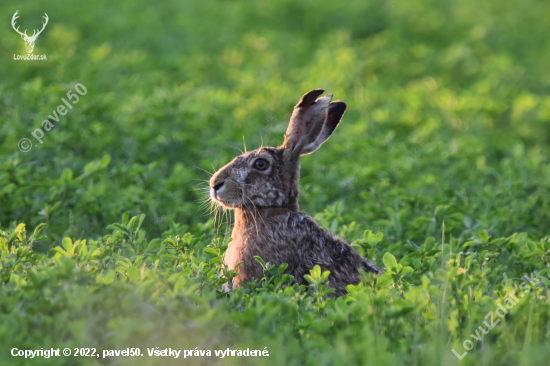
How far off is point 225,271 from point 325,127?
67.1 inches

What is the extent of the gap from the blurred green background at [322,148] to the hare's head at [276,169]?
71cm

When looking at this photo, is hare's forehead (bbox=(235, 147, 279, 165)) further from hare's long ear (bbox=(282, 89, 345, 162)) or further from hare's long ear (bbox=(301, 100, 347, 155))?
hare's long ear (bbox=(301, 100, 347, 155))

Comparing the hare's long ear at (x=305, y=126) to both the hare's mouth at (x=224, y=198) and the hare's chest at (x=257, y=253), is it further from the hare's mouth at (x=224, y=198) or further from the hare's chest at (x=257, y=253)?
the hare's chest at (x=257, y=253)

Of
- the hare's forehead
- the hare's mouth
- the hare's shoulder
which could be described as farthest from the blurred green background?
the hare's forehead

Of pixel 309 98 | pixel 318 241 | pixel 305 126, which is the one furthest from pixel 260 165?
pixel 318 241

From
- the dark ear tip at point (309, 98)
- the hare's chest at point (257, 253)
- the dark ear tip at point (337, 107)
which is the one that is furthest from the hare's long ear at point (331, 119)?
the hare's chest at point (257, 253)

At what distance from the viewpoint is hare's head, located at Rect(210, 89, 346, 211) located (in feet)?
17.7

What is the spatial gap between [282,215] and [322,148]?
4.79 meters

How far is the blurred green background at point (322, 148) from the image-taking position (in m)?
4.09

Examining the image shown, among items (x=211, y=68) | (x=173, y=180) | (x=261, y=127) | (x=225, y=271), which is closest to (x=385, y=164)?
(x=261, y=127)

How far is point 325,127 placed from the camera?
5.85 metres

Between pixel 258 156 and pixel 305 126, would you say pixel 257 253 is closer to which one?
pixel 258 156

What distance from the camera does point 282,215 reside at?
5418 millimetres

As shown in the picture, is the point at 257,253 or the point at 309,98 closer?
the point at 257,253
